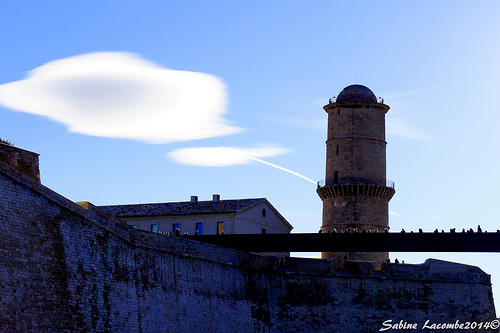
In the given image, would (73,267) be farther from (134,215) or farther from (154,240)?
(134,215)

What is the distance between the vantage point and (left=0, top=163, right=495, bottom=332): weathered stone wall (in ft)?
81.7

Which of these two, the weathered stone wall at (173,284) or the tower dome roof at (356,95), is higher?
the tower dome roof at (356,95)

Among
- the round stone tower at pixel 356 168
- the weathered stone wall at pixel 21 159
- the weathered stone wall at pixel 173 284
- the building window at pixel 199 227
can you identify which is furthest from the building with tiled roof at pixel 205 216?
the weathered stone wall at pixel 21 159

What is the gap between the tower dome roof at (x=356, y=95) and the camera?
5662cm

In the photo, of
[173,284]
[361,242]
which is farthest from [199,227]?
[173,284]

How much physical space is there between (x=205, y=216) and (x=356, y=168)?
11076mm

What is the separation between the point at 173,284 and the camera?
102 ft

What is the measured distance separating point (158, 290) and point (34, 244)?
246 inches

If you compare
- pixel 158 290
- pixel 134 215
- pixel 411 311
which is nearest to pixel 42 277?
pixel 158 290

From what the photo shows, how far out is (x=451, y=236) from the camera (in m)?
43.0

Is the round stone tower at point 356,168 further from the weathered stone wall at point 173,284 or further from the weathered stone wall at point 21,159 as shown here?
the weathered stone wall at point 21,159

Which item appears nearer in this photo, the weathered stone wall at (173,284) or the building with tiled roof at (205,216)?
the weathered stone wall at (173,284)

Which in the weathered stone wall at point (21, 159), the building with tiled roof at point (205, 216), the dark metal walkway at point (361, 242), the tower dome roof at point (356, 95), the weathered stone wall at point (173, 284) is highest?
the tower dome roof at point (356, 95)

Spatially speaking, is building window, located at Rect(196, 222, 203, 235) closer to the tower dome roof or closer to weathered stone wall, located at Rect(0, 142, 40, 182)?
the tower dome roof
